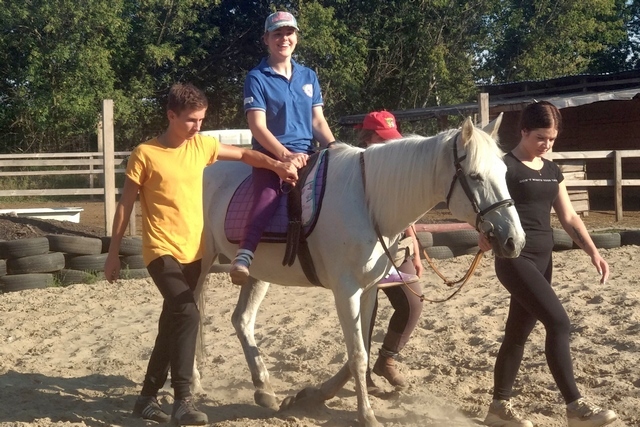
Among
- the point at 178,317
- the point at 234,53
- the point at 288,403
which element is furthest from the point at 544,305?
the point at 234,53

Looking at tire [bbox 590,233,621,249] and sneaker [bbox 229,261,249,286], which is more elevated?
sneaker [bbox 229,261,249,286]

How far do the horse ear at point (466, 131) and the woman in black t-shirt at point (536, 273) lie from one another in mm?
Answer: 468

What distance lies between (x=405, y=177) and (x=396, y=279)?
2.61 ft

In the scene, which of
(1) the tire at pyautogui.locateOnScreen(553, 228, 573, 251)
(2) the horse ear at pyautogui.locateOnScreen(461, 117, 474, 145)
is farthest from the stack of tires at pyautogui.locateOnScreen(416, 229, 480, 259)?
(2) the horse ear at pyautogui.locateOnScreen(461, 117, 474, 145)

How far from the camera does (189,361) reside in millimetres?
4051

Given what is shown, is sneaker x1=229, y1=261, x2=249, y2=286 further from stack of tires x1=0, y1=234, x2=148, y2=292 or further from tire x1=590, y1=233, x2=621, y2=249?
tire x1=590, y1=233, x2=621, y2=249

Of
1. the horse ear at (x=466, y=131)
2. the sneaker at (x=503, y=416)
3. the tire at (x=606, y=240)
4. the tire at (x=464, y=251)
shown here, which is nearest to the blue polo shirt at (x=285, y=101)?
the horse ear at (x=466, y=131)

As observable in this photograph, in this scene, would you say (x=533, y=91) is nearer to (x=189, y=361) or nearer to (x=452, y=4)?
(x=452, y=4)

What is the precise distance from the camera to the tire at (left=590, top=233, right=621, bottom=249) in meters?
9.47

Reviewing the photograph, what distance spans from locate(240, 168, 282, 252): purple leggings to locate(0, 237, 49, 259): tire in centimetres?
439

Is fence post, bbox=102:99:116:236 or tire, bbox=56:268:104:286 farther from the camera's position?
fence post, bbox=102:99:116:236

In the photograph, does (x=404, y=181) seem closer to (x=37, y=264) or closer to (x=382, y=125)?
(x=382, y=125)

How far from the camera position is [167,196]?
13.3 feet

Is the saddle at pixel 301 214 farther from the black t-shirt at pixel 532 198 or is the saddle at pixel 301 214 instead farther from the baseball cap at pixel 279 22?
the black t-shirt at pixel 532 198
